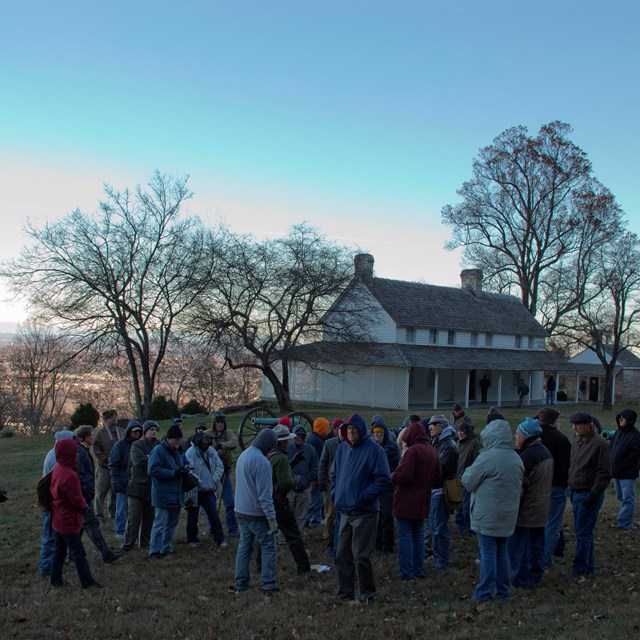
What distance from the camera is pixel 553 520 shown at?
780 cm

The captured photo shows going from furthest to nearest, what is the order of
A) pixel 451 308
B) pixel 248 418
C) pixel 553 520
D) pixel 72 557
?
pixel 451 308 → pixel 248 418 → pixel 553 520 → pixel 72 557

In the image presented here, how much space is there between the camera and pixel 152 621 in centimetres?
609

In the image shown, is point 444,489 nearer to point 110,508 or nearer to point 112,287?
point 110,508

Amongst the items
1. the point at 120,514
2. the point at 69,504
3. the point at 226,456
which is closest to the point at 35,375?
the point at 120,514

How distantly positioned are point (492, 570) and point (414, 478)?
3.96 feet

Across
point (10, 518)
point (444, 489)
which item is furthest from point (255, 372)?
point (444, 489)

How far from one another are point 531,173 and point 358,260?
1618 centimetres

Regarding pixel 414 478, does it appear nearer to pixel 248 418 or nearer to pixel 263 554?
pixel 263 554

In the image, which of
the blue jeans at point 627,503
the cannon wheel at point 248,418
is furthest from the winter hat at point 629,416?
the cannon wheel at point 248,418

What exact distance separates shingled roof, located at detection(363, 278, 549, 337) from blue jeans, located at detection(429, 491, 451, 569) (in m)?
26.1

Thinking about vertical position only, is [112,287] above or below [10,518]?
above

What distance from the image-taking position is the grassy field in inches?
228

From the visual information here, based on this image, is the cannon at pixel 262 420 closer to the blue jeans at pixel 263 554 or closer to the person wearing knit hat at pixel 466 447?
the person wearing knit hat at pixel 466 447

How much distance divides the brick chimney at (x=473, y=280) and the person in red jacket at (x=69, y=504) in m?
36.2
